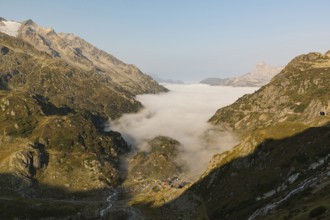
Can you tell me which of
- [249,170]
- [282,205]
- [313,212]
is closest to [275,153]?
[249,170]

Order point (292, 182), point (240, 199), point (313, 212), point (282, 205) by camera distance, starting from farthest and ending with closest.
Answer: point (240, 199) → point (292, 182) → point (282, 205) → point (313, 212)

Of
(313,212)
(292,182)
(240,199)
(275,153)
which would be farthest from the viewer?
(275,153)

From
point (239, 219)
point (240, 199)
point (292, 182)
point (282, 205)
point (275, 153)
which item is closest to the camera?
point (282, 205)

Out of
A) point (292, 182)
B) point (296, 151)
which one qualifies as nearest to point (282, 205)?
point (292, 182)

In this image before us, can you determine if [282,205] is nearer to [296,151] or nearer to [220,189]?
[296,151]

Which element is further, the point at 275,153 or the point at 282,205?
the point at 275,153

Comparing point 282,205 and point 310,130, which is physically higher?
point 310,130

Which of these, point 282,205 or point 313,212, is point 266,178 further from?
point 313,212

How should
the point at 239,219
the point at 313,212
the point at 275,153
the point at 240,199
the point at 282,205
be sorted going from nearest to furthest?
the point at 313,212
the point at 282,205
the point at 239,219
the point at 240,199
the point at 275,153

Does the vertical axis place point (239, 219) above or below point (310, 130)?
below
